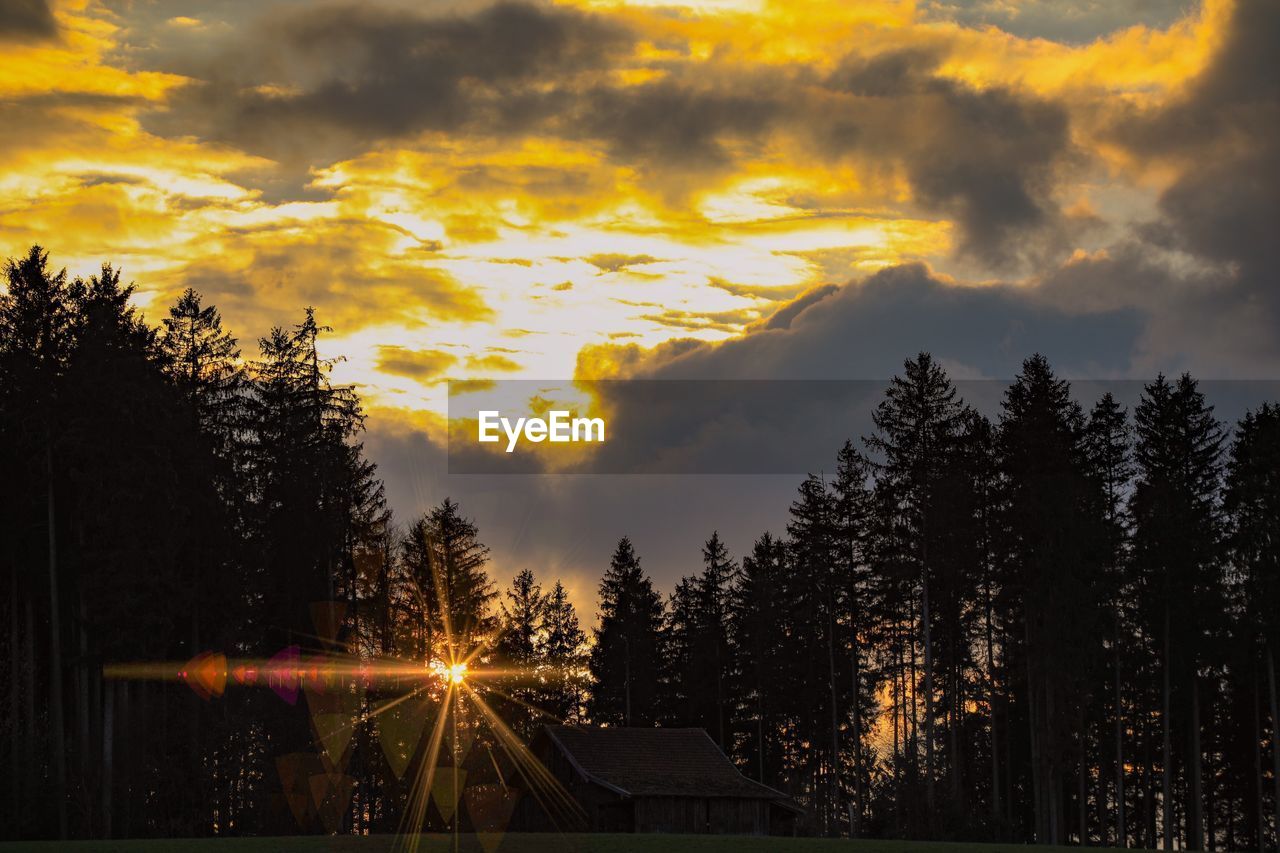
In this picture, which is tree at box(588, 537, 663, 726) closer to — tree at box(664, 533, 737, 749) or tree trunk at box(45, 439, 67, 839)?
tree at box(664, 533, 737, 749)

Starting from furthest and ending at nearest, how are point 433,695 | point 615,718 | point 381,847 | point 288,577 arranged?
1. point 615,718
2. point 433,695
3. point 288,577
4. point 381,847

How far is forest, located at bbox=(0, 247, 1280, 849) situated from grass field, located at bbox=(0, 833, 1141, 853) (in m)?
7.05

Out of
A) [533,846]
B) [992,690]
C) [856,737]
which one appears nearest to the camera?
[533,846]

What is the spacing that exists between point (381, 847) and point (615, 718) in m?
40.4

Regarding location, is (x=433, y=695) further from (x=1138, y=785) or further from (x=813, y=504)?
(x=1138, y=785)

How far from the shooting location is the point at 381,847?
40.7 meters

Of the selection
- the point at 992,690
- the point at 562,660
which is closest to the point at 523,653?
the point at 562,660

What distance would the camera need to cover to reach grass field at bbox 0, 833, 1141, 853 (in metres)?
39.0

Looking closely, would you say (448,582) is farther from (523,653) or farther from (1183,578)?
(1183,578)

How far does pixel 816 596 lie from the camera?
236ft

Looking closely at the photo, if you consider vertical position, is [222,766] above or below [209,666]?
below

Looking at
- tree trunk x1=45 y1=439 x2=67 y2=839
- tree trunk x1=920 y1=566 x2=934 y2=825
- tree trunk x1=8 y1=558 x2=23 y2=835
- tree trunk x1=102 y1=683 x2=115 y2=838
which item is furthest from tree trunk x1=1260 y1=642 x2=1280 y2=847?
tree trunk x1=8 y1=558 x2=23 y2=835

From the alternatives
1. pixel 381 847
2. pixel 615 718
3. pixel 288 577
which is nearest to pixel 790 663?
pixel 615 718

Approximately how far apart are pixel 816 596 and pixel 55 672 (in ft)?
124
